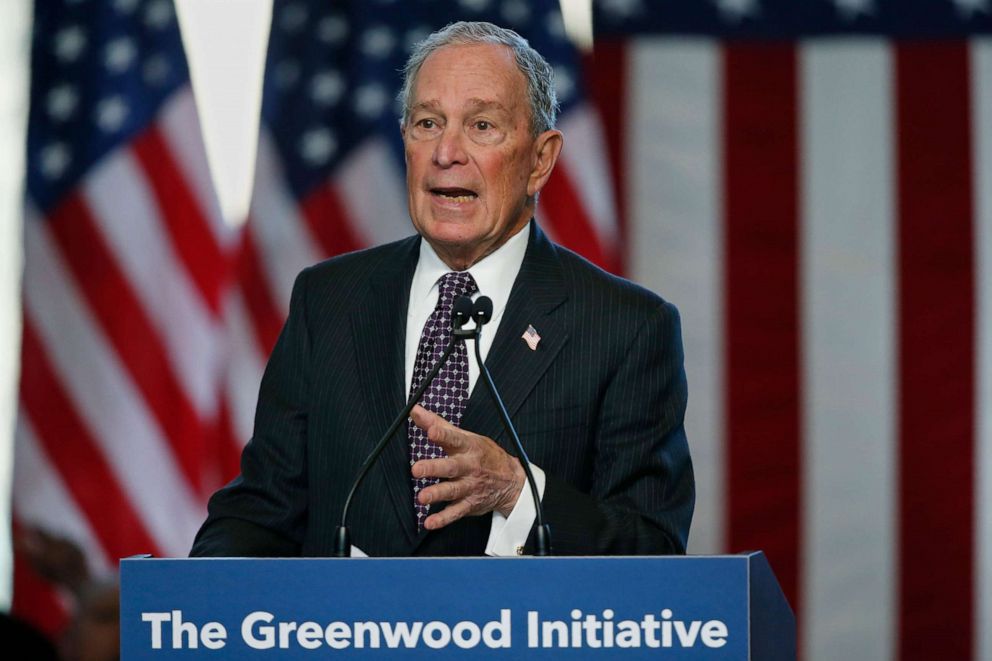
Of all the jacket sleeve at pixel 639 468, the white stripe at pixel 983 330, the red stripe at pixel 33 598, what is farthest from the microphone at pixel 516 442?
the red stripe at pixel 33 598

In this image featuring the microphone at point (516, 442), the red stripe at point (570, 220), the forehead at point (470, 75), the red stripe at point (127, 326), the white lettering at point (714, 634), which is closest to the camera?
the white lettering at point (714, 634)

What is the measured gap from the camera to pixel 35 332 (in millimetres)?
4312

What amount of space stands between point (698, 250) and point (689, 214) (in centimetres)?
11

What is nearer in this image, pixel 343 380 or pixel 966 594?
pixel 343 380

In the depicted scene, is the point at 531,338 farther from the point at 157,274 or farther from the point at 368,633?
the point at 157,274

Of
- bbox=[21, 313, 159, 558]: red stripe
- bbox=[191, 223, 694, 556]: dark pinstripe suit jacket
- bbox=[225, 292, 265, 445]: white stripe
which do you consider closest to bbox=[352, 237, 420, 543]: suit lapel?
bbox=[191, 223, 694, 556]: dark pinstripe suit jacket

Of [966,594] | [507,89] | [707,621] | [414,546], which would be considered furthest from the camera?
[966,594]

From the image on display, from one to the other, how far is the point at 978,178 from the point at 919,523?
103 cm

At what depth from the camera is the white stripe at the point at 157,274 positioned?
4.33 metres

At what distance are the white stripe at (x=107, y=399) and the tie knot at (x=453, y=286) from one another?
2257mm

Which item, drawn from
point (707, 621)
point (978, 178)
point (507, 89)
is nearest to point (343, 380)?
point (507, 89)

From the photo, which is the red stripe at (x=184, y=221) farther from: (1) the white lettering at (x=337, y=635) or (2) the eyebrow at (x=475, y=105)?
(1) the white lettering at (x=337, y=635)

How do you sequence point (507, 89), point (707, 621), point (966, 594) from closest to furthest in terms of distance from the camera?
point (707, 621) → point (507, 89) → point (966, 594)

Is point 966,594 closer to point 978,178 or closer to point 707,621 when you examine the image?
point 978,178
